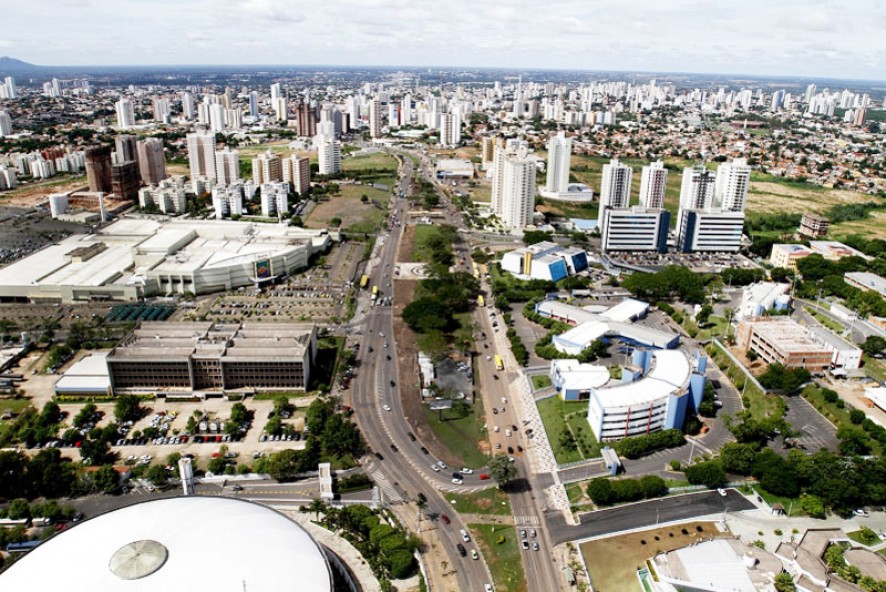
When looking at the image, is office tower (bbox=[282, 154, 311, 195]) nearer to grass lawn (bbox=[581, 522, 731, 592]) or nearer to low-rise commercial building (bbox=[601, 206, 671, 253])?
low-rise commercial building (bbox=[601, 206, 671, 253])

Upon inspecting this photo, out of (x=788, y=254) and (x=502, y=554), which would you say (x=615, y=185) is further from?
(x=502, y=554)

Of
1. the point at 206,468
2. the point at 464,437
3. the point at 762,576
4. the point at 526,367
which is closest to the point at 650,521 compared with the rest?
the point at 762,576

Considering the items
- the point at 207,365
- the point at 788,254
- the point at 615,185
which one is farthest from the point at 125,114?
the point at 788,254

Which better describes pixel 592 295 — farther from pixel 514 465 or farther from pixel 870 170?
pixel 870 170

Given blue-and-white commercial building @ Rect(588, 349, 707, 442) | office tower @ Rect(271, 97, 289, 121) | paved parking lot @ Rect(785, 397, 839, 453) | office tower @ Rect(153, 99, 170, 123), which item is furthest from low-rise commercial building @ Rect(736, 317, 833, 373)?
office tower @ Rect(153, 99, 170, 123)

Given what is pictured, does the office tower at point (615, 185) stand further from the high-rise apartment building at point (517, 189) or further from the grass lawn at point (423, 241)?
the grass lawn at point (423, 241)

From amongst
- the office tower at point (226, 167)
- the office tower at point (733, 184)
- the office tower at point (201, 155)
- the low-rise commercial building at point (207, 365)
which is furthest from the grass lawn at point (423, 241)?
the office tower at point (201, 155)

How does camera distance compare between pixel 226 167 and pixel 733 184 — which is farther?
pixel 226 167
